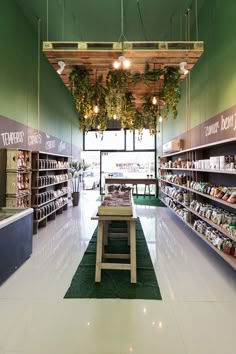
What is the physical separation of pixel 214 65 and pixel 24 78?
4.41m

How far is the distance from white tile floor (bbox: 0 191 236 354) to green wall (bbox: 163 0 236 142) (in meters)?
2.95

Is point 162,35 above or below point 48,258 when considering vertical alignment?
above

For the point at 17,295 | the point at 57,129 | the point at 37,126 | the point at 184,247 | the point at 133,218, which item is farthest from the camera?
the point at 57,129

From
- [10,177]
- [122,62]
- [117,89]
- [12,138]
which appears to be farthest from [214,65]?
[10,177]

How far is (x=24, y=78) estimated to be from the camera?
18.6 ft

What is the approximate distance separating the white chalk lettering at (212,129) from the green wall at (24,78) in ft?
14.2

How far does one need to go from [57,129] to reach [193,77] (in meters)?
5.02

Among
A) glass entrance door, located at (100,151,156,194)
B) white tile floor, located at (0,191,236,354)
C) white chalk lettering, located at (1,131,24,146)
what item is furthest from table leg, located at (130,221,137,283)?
glass entrance door, located at (100,151,156,194)

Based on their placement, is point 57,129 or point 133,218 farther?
point 57,129

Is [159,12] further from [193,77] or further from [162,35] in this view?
[193,77]

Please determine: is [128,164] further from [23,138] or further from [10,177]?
[10,177]

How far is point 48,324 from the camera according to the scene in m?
2.30

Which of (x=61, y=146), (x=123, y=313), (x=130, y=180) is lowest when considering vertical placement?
(x=123, y=313)

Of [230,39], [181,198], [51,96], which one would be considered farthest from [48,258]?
[51,96]
